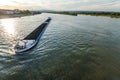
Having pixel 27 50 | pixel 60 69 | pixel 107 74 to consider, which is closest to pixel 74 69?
pixel 60 69

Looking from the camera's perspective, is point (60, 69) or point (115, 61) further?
point (115, 61)

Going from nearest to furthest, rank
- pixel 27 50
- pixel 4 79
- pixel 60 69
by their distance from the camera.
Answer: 1. pixel 4 79
2. pixel 60 69
3. pixel 27 50

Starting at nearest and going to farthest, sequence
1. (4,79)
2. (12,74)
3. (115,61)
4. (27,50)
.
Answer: (4,79) → (12,74) → (115,61) → (27,50)

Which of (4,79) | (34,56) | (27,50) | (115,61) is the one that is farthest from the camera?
(27,50)

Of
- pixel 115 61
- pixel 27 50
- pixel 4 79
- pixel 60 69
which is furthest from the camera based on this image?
pixel 27 50

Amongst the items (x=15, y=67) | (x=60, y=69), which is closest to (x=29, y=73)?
(x=15, y=67)

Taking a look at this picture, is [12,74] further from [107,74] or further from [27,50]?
[107,74]

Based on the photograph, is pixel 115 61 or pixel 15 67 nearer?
pixel 15 67

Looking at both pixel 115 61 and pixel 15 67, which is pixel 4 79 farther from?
pixel 115 61
